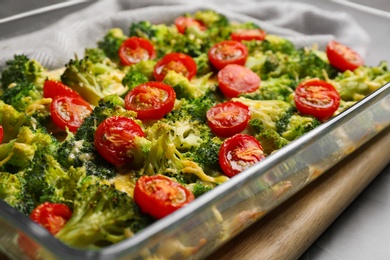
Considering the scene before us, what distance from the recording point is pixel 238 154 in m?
3.15

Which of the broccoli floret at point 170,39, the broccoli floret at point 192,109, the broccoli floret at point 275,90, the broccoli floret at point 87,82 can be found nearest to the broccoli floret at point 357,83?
the broccoli floret at point 275,90

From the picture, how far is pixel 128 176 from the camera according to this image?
3.06m

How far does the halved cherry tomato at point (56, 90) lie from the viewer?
3.67 m

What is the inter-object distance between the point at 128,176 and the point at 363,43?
9.16ft

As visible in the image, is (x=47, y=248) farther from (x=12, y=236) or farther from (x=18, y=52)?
(x=18, y=52)

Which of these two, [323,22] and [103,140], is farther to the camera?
[323,22]

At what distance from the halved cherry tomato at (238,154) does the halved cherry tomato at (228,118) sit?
216mm

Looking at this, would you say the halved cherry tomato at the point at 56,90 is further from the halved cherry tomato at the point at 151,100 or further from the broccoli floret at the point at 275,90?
the broccoli floret at the point at 275,90

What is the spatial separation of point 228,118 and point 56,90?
1.11 m

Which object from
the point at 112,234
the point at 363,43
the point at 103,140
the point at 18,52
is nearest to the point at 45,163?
the point at 103,140

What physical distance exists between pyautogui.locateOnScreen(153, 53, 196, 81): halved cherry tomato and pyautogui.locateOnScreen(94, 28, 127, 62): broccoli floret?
0.48 meters

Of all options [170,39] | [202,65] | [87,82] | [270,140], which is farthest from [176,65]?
[270,140]

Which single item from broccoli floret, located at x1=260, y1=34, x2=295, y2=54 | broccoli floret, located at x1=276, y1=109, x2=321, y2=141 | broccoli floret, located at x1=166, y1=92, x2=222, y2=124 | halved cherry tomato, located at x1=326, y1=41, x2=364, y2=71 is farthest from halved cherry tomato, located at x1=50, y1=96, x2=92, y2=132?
halved cherry tomato, located at x1=326, y1=41, x2=364, y2=71

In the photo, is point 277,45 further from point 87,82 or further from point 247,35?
point 87,82
